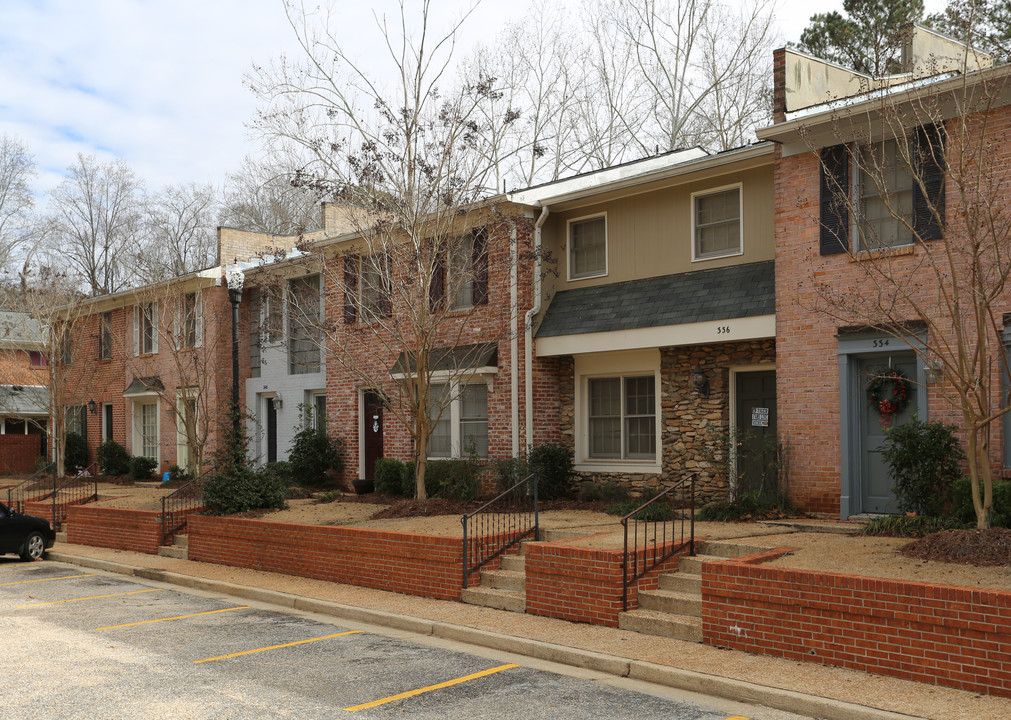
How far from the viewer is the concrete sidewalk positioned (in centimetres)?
710

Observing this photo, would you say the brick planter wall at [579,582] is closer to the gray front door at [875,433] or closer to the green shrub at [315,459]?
the gray front door at [875,433]

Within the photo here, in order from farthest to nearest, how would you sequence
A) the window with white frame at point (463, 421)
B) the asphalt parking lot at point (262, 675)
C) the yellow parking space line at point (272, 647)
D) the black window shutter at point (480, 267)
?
1. the window with white frame at point (463, 421)
2. the black window shutter at point (480, 267)
3. the yellow parking space line at point (272, 647)
4. the asphalt parking lot at point (262, 675)

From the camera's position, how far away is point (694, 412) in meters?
16.0

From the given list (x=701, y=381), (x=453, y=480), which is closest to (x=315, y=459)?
(x=453, y=480)

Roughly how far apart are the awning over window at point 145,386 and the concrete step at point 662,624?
59.8ft

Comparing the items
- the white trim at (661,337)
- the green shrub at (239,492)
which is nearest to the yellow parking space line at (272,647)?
the green shrub at (239,492)

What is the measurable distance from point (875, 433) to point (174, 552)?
39.4ft

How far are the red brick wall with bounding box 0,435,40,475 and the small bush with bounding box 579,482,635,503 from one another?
24.5 m

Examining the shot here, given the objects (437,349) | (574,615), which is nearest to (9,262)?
(437,349)

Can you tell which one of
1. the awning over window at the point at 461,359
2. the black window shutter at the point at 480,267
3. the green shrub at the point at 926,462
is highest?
the black window shutter at the point at 480,267

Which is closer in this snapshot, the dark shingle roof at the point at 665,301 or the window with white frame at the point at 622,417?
the dark shingle roof at the point at 665,301

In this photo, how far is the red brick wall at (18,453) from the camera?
33.4 meters

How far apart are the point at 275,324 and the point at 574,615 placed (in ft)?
47.7

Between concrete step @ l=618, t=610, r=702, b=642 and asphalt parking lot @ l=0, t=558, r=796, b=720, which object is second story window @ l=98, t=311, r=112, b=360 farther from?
concrete step @ l=618, t=610, r=702, b=642
